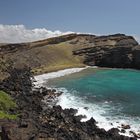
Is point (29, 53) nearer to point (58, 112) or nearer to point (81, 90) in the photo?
point (81, 90)

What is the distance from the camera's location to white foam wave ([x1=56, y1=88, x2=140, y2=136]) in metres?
35.4

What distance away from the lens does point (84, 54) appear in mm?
117500

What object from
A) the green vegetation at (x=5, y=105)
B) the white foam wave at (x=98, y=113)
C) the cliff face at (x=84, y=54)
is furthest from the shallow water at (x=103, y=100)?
the cliff face at (x=84, y=54)

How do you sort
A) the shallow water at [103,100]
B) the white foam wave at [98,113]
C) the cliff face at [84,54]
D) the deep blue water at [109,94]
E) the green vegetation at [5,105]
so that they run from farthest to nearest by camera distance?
the cliff face at [84,54] → the deep blue water at [109,94] → the shallow water at [103,100] → the white foam wave at [98,113] → the green vegetation at [5,105]

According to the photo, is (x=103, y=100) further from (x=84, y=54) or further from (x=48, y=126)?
(x=84, y=54)

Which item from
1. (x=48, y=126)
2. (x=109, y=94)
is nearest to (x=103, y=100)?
(x=109, y=94)

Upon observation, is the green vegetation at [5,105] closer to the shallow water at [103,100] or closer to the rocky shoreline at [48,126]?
the rocky shoreline at [48,126]

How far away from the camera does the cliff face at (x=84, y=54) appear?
102875mm

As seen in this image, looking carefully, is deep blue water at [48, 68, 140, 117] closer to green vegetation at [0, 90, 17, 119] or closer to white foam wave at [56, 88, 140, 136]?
white foam wave at [56, 88, 140, 136]

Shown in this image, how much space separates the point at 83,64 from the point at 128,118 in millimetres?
73127

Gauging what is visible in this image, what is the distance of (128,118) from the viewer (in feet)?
126

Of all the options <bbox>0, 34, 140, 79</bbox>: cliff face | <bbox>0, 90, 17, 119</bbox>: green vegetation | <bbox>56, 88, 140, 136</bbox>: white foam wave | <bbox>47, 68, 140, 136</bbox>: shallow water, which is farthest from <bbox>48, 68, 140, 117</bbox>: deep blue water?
<bbox>0, 34, 140, 79</bbox>: cliff face

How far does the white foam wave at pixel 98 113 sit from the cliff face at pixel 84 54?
4722 cm

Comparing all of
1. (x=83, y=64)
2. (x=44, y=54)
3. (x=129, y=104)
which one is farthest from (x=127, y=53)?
(x=129, y=104)
